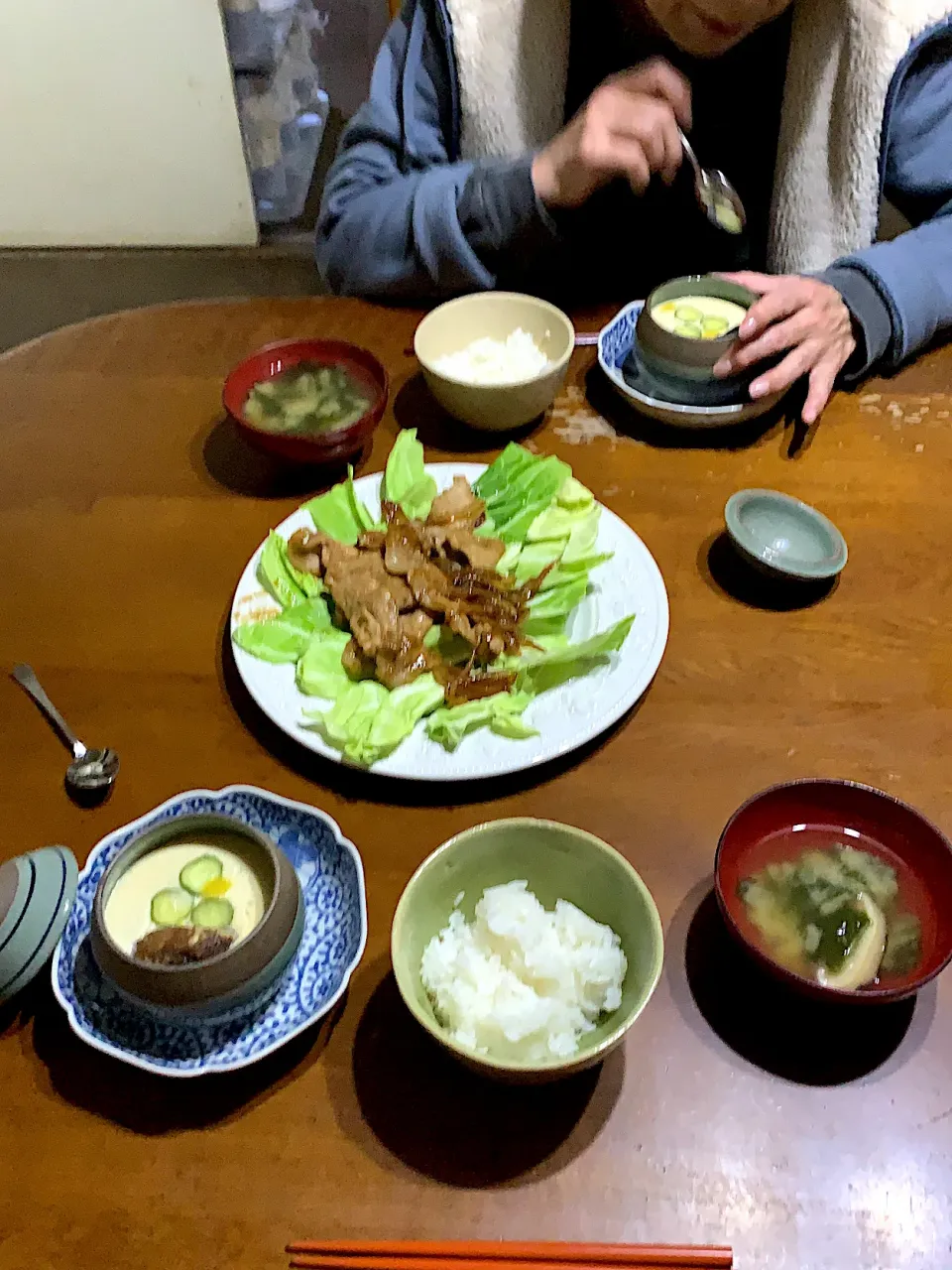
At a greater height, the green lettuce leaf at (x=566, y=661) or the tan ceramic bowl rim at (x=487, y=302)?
the tan ceramic bowl rim at (x=487, y=302)

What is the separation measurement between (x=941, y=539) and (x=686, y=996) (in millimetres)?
750

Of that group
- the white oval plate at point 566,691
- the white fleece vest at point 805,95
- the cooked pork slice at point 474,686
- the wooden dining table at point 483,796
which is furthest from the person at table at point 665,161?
the cooked pork slice at point 474,686

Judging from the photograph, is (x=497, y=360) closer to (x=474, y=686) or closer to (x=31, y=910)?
(x=474, y=686)

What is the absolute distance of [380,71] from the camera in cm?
178

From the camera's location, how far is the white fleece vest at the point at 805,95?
5.30ft

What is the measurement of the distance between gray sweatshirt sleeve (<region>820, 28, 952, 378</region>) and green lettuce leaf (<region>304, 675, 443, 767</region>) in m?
0.92

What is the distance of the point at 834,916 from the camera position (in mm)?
854

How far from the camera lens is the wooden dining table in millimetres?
746

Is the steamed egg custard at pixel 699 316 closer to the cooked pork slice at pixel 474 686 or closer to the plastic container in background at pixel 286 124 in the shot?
the cooked pork slice at pixel 474 686

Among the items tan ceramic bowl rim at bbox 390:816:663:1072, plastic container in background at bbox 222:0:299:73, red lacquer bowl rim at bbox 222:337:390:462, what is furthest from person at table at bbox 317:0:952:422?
plastic container in background at bbox 222:0:299:73

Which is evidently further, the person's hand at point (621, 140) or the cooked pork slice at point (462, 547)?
the person's hand at point (621, 140)

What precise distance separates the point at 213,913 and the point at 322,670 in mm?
350

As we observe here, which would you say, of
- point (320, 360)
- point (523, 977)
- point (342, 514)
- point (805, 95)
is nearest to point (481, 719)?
point (523, 977)

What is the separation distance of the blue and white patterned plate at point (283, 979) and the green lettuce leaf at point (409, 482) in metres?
0.53
